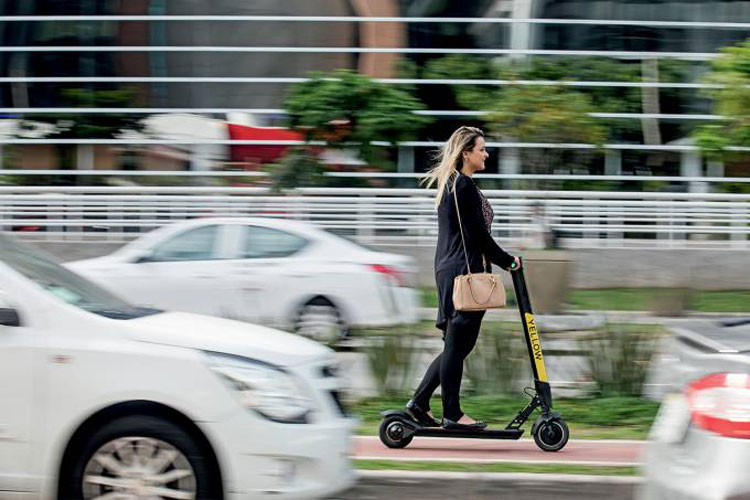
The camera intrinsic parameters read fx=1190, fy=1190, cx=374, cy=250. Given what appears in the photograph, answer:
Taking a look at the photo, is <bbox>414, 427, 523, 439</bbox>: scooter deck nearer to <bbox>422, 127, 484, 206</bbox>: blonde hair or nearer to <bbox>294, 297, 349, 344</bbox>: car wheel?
<bbox>422, 127, 484, 206</bbox>: blonde hair

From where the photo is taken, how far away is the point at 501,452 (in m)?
Result: 7.61

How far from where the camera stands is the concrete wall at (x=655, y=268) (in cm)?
2148

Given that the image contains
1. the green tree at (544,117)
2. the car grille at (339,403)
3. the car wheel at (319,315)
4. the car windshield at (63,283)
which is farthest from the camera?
the green tree at (544,117)

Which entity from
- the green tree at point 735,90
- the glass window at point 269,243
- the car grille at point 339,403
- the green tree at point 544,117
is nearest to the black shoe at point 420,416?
the car grille at point 339,403

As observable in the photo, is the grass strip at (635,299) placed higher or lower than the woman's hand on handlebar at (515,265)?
lower

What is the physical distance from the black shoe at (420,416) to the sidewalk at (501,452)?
203 millimetres

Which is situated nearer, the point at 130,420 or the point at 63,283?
the point at 130,420

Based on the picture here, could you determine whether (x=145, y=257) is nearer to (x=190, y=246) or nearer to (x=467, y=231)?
(x=190, y=246)

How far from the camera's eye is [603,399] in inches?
357

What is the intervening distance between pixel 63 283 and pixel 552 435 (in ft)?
10.6

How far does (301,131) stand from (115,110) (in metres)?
6.39

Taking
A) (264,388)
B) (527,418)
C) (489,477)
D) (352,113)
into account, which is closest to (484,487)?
(489,477)

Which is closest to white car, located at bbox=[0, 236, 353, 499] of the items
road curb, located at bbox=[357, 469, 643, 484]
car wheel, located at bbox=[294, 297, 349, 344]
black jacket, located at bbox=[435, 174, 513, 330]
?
road curb, located at bbox=[357, 469, 643, 484]

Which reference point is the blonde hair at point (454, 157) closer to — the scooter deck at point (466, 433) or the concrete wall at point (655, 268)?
the scooter deck at point (466, 433)
